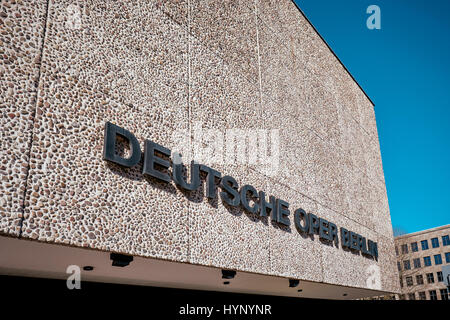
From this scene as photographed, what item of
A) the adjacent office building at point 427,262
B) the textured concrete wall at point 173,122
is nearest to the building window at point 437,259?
the adjacent office building at point 427,262

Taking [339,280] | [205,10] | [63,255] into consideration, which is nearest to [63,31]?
[63,255]

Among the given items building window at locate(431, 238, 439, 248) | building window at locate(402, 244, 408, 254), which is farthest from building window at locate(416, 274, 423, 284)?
building window at locate(431, 238, 439, 248)

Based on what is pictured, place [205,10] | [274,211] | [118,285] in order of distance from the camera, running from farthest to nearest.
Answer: [274,211] < [205,10] < [118,285]

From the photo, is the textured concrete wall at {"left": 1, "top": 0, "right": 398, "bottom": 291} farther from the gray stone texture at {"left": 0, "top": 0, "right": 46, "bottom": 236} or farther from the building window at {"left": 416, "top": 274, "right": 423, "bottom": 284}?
the building window at {"left": 416, "top": 274, "right": 423, "bottom": 284}

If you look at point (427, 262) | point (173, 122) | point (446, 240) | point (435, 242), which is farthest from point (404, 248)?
point (173, 122)

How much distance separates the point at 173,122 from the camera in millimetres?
4875

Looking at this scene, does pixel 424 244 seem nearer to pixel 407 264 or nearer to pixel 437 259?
pixel 437 259

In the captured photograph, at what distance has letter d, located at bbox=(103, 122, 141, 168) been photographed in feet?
12.7

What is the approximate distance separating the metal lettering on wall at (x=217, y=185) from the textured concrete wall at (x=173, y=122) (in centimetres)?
11

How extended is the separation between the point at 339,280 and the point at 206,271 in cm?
395

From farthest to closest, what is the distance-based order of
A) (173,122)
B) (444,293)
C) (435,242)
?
(435,242) < (444,293) < (173,122)

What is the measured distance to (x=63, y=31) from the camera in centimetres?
379

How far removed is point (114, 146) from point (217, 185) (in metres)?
1.81

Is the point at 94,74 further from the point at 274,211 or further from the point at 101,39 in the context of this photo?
the point at 274,211
